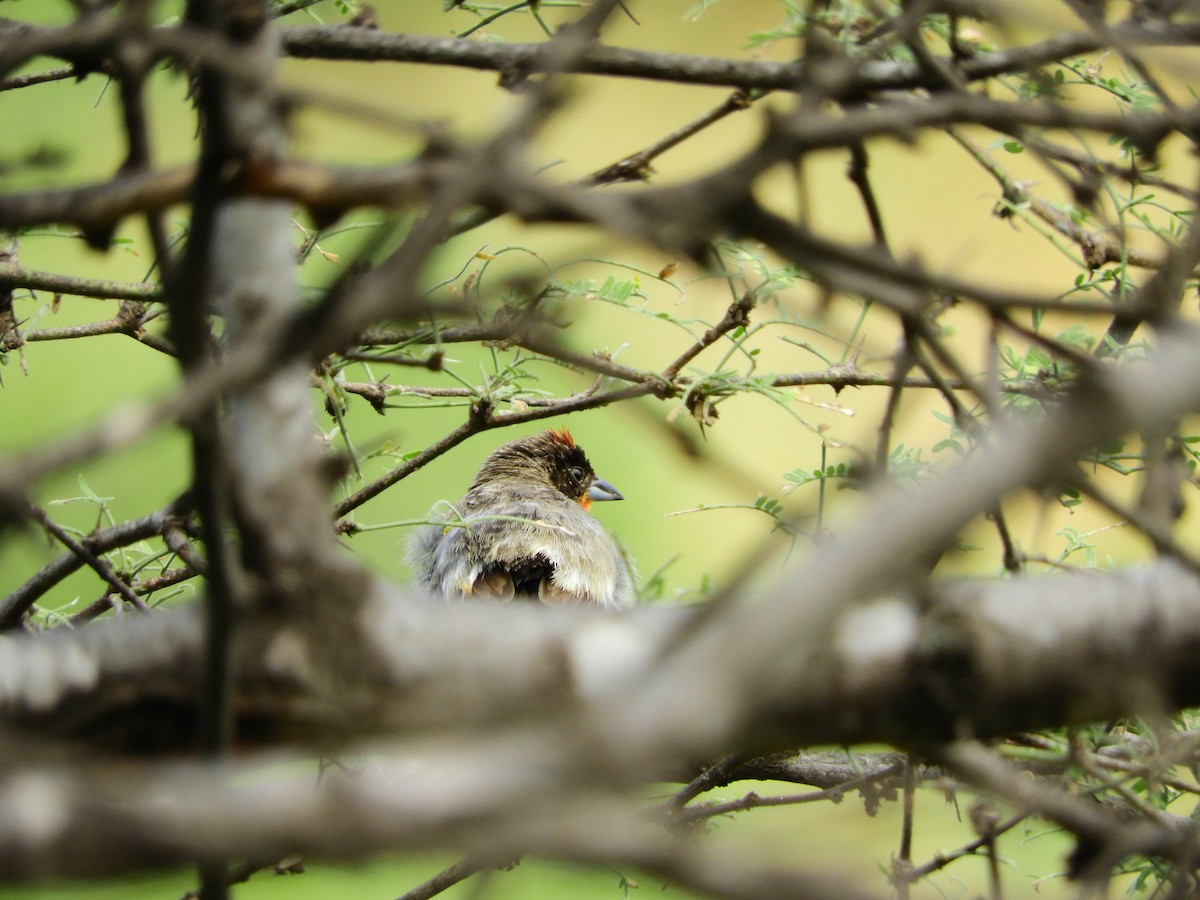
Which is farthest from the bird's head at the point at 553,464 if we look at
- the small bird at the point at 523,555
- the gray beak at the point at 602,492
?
the small bird at the point at 523,555

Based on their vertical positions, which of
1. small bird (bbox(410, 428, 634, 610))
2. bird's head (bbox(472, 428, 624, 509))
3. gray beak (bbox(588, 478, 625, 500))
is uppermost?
bird's head (bbox(472, 428, 624, 509))

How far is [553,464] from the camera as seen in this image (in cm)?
466

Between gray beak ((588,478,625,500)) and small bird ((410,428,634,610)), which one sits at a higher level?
gray beak ((588,478,625,500))

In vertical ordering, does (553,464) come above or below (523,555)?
above

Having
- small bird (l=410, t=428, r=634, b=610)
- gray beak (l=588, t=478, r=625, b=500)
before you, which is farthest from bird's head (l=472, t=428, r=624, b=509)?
small bird (l=410, t=428, r=634, b=610)

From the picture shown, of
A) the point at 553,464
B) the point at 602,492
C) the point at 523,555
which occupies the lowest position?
the point at 523,555

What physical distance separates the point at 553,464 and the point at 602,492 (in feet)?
0.70

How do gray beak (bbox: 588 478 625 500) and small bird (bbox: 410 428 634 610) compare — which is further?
gray beak (bbox: 588 478 625 500)

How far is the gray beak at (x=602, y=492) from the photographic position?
15.2 ft

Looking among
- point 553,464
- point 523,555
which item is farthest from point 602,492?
point 523,555

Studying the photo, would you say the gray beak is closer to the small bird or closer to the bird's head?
the bird's head

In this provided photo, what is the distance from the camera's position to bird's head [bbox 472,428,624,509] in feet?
15.2

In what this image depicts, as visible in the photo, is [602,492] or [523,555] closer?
[523,555]

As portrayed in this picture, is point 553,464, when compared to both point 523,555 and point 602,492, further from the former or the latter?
point 523,555
